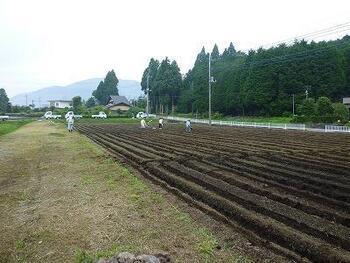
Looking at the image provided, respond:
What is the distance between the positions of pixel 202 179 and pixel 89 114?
77.8 meters

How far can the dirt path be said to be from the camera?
707 cm

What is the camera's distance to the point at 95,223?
866 cm

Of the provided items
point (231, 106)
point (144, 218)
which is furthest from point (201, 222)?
point (231, 106)

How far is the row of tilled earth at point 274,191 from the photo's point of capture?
748 cm

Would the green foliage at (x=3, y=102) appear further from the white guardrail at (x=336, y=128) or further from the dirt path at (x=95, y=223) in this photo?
the dirt path at (x=95, y=223)

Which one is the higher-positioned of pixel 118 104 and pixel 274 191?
pixel 118 104

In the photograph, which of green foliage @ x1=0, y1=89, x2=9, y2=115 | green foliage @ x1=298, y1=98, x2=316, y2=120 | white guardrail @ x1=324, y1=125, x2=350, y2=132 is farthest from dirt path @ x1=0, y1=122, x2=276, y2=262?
green foliage @ x1=0, y1=89, x2=9, y2=115

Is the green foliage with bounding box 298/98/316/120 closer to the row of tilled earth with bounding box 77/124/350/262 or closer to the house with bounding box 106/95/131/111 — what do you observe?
the row of tilled earth with bounding box 77/124/350/262

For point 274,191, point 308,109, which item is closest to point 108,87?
point 308,109

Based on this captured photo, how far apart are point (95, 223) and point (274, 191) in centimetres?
509

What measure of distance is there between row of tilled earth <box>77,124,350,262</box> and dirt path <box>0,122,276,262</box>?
27.6 inches

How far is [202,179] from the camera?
43.2ft

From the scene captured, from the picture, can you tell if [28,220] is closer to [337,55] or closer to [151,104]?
[337,55]

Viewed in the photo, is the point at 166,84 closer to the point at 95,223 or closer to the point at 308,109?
the point at 308,109
